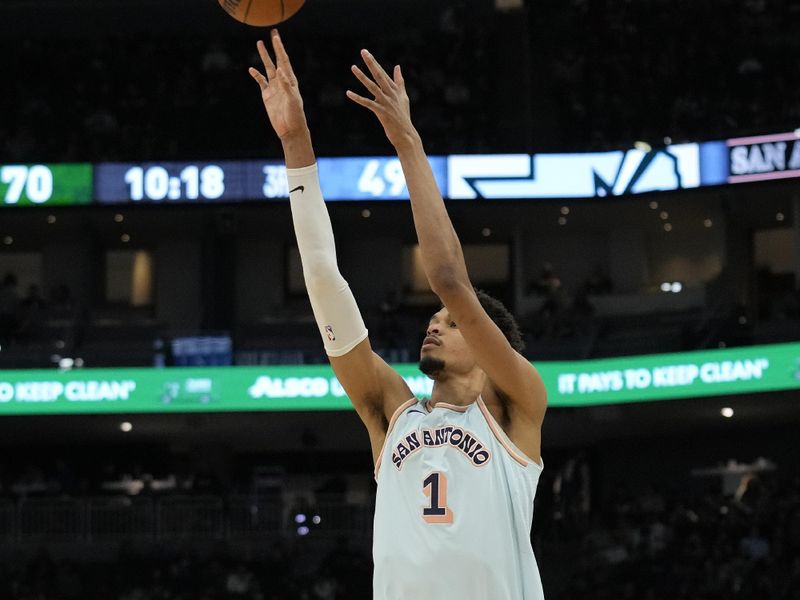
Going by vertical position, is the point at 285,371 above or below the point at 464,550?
above

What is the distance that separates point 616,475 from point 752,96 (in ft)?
25.7

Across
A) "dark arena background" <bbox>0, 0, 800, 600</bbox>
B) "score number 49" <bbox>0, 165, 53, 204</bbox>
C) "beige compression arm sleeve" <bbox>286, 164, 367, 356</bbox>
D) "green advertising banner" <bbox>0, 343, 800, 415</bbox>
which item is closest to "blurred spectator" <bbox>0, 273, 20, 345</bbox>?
"dark arena background" <bbox>0, 0, 800, 600</bbox>

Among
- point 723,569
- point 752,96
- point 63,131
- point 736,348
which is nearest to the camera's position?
point 723,569

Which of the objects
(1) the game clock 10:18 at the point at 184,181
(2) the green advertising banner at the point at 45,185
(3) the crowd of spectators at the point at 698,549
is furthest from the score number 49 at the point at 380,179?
(3) the crowd of spectators at the point at 698,549

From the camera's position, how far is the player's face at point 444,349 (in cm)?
484

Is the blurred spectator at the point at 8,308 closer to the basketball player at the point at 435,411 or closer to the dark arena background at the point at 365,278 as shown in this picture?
the dark arena background at the point at 365,278

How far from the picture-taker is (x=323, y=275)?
4.79 m

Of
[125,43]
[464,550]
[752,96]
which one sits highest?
[125,43]

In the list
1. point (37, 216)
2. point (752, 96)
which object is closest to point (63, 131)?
point (37, 216)

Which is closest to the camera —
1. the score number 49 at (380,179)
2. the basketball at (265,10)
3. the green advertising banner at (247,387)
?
the basketball at (265,10)

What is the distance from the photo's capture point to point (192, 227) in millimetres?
30125

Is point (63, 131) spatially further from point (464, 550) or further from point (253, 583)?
point (464, 550)

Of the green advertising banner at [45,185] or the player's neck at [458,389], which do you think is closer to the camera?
the player's neck at [458,389]

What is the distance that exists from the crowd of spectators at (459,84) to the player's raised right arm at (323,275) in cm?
2249
